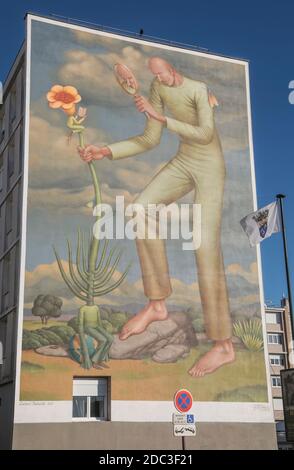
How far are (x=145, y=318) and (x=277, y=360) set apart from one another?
57294 mm

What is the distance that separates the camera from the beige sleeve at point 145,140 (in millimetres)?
35344

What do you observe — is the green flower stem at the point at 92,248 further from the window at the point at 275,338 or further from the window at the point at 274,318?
the window at the point at 274,318

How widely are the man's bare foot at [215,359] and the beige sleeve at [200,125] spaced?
11.2 meters

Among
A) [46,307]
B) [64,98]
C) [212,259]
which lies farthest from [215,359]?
[64,98]

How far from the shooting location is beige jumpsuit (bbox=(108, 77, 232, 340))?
34.6m

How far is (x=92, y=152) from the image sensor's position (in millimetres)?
34750

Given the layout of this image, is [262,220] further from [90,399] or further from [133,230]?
[90,399]

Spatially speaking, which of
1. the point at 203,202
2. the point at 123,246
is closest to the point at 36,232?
the point at 123,246

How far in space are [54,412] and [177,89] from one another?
18512mm

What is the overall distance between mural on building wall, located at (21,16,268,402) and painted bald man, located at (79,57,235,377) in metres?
0.07

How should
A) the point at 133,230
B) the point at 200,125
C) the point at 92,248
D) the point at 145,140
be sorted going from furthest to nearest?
the point at 200,125, the point at 145,140, the point at 133,230, the point at 92,248

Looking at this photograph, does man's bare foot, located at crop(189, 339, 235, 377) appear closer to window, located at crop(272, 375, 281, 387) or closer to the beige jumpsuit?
the beige jumpsuit

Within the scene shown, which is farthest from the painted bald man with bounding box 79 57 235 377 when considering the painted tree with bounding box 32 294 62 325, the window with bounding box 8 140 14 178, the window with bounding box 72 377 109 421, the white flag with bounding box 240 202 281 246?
the white flag with bounding box 240 202 281 246
